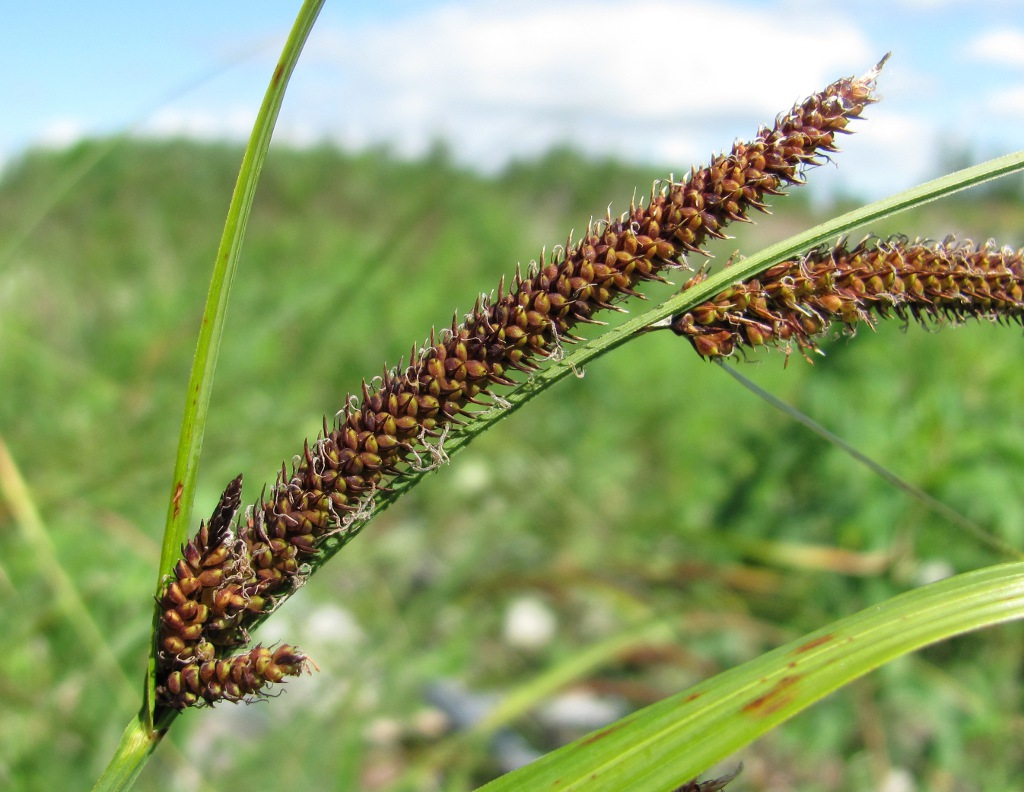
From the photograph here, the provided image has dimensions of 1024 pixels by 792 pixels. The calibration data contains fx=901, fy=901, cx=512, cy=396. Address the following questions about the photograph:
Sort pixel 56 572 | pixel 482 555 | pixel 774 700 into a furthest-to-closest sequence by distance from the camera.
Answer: pixel 482 555
pixel 56 572
pixel 774 700

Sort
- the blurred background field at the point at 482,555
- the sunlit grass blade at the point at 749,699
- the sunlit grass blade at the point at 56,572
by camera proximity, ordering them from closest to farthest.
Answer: the sunlit grass blade at the point at 749,699 → the sunlit grass blade at the point at 56,572 → the blurred background field at the point at 482,555

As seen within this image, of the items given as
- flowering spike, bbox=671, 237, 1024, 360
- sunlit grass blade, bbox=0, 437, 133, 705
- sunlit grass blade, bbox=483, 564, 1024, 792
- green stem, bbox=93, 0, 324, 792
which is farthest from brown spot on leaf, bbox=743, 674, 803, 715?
sunlit grass blade, bbox=0, 437, 133, 705

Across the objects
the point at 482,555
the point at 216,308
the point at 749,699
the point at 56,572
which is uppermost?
the point at 216,308

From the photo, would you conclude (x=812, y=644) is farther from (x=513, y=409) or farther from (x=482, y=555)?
(x=482, y=555)

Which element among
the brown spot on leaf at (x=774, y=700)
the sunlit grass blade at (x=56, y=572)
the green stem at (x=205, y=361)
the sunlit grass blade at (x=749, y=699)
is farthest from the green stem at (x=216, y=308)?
the sunlit grass blade at (x=56, y=572)

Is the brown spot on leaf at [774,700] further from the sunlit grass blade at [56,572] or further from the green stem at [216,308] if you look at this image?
the sunlit grass blade at [56,572]

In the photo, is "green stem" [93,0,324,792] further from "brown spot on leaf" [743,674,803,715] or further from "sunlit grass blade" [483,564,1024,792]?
"brown spot on leaf" [743,674,803,715]

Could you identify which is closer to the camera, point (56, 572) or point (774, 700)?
point (774, 700)

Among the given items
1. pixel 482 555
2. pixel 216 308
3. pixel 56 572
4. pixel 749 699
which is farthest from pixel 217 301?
pixel 482 555
